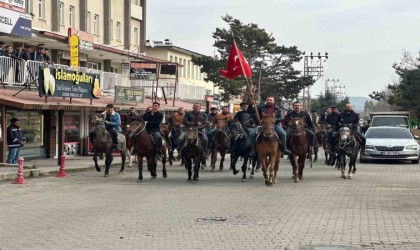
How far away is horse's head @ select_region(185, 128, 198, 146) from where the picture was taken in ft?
64.7

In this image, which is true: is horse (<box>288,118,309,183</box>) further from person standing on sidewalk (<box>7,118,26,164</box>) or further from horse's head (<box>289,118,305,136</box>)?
person standing on sidewalk (<box>7,118,26,164</box>)

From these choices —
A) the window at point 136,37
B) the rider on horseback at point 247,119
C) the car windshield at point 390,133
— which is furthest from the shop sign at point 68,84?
the window at point 136,37

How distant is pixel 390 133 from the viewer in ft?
97.8

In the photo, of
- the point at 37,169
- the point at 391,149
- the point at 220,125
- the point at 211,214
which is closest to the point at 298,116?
the point at 220,125

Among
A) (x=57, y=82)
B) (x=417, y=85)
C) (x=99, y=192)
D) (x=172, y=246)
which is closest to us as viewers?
(x=172, y=246)

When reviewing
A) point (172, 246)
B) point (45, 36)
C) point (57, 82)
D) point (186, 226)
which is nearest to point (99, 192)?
point (186, 226)

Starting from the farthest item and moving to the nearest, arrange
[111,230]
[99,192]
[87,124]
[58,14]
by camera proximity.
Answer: [58,14], [87,124], [99,192], [111,230]

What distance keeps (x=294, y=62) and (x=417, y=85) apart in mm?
17120

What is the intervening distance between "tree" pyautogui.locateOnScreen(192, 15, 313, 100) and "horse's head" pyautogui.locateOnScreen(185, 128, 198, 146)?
160 feet

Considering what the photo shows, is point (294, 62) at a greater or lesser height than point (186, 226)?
greater

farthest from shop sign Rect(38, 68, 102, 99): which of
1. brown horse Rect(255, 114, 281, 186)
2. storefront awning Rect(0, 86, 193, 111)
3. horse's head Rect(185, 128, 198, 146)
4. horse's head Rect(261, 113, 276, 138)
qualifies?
horse's head Rect(261, 113, 276, 138)

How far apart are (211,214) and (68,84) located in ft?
54.4

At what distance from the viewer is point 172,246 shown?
968cm

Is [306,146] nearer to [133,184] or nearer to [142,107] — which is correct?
[133,184]
